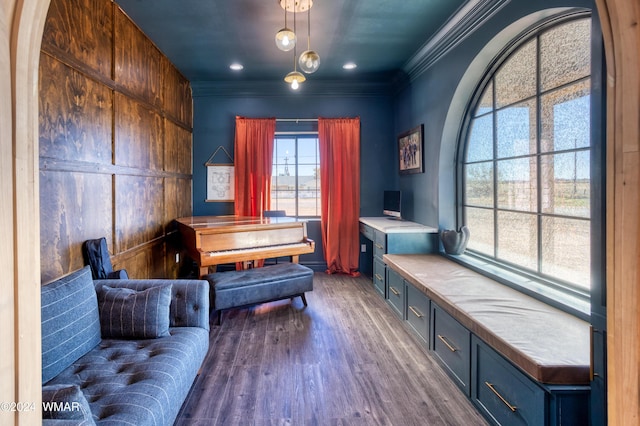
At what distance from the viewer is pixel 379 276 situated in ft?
13.1

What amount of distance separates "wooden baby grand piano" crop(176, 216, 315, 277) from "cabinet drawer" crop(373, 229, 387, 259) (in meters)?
0.81

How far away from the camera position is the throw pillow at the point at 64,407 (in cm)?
100

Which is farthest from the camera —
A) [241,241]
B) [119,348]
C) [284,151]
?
[284,151]

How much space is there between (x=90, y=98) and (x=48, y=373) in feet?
6.68

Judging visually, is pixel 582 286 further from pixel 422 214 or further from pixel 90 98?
pixel 90 98

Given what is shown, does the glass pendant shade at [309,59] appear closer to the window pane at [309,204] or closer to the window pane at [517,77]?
the window pane at [517,77]

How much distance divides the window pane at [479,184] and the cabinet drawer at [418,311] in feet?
3.56

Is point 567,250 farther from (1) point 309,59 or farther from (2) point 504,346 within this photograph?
(1) point 309,59

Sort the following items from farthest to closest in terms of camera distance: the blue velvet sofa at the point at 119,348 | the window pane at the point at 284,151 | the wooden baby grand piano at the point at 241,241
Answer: the window pane at the point at 284,151
the wooden baby grand piano at the point at 241,241
the blue velvet sofa at the point at 119,348

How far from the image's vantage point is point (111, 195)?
115 inches

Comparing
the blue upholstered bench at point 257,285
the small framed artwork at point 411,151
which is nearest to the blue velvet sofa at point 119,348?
the blue upholstered bench at point 257,285

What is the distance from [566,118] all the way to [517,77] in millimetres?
699

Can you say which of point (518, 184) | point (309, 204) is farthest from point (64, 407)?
point (309, 204)

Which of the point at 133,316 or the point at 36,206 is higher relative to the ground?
the point at 36,206
